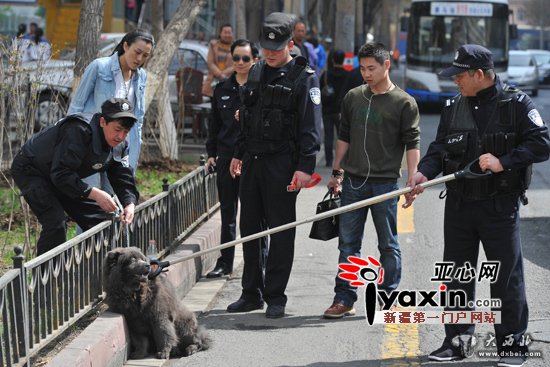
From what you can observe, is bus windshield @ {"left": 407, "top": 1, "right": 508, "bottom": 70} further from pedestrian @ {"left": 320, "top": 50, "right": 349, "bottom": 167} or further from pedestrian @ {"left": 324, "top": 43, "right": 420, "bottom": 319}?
pedestrian @ {"left": 324, "top": 43, "right": 420, "bottom": 319}

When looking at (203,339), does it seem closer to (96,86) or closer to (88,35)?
(96,86)

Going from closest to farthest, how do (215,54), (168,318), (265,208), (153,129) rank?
(168,318)
(265,208)
(153,129)
(215,54)

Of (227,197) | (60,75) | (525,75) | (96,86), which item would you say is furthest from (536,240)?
(525,75)

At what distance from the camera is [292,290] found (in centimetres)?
812

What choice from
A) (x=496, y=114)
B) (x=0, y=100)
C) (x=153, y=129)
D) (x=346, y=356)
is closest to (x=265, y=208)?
(x=346, y=356)

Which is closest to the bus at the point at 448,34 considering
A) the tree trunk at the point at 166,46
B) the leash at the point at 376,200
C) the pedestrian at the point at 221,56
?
the pedestrian at the point at 221,56

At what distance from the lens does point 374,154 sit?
7059mm

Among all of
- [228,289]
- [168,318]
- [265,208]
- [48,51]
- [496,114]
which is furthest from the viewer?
[48,51]

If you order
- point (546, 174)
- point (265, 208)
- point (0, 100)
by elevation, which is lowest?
point (546, 174)

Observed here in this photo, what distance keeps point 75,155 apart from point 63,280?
804 mm

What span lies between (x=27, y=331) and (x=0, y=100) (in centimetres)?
349

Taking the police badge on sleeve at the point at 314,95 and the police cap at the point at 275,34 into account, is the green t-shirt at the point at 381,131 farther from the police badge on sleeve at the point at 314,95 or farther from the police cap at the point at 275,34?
the police cap at the point at 275,34

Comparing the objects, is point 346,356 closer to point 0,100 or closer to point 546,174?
point 0,100

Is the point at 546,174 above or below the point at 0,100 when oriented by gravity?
below
